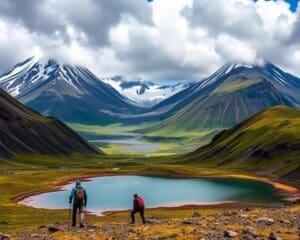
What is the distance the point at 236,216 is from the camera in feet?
169

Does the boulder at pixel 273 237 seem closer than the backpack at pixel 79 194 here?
Yes

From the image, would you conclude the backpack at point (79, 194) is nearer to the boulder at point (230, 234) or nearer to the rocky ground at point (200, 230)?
the rocky ground at point (200, 230)

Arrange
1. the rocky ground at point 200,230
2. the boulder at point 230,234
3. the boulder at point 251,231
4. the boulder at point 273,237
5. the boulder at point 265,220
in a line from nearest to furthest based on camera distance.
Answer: the boulder at point 273,237
the boulder at point 230,234
the boulder at point 251,231
the rocky ground at point 200,230
the boulder at point 265,220

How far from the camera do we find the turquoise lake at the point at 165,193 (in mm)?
122875

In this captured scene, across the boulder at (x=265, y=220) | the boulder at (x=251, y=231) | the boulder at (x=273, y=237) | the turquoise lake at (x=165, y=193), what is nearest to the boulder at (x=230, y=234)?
the boulder at (x=251, y=231)

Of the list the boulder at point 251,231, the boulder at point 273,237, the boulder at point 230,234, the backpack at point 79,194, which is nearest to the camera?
the boulder at point 273,237

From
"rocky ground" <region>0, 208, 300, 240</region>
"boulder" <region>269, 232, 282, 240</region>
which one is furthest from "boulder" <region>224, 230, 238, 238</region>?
"boulder" <region>269, 232, 282, 240</region>

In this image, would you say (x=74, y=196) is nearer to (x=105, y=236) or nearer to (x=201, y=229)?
(x=105, y=236)

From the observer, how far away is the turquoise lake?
403 feet

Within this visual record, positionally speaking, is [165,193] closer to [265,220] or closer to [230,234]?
[265,220]

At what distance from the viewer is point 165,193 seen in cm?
14562

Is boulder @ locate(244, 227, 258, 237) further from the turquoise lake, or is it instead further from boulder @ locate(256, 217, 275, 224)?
the turquoise lake

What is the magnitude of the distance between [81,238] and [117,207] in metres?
71.5

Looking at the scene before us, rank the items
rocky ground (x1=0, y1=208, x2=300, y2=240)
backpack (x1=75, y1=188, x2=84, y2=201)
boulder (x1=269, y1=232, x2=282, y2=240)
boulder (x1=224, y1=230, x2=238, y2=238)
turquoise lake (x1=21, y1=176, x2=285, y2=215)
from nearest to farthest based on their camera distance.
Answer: boulder (x1=269, y1=232, x2=282, y2=240) < boulder (x1=224, y1=230, x2=238, y2=238) < rocky ground (x1=0, y1=208, x2=300, y2=240) < backpack (x1=75, y1=188, x2=84, y2=201) < turquoise lake (x1=21, y1=176, x2=285, y2=215)
